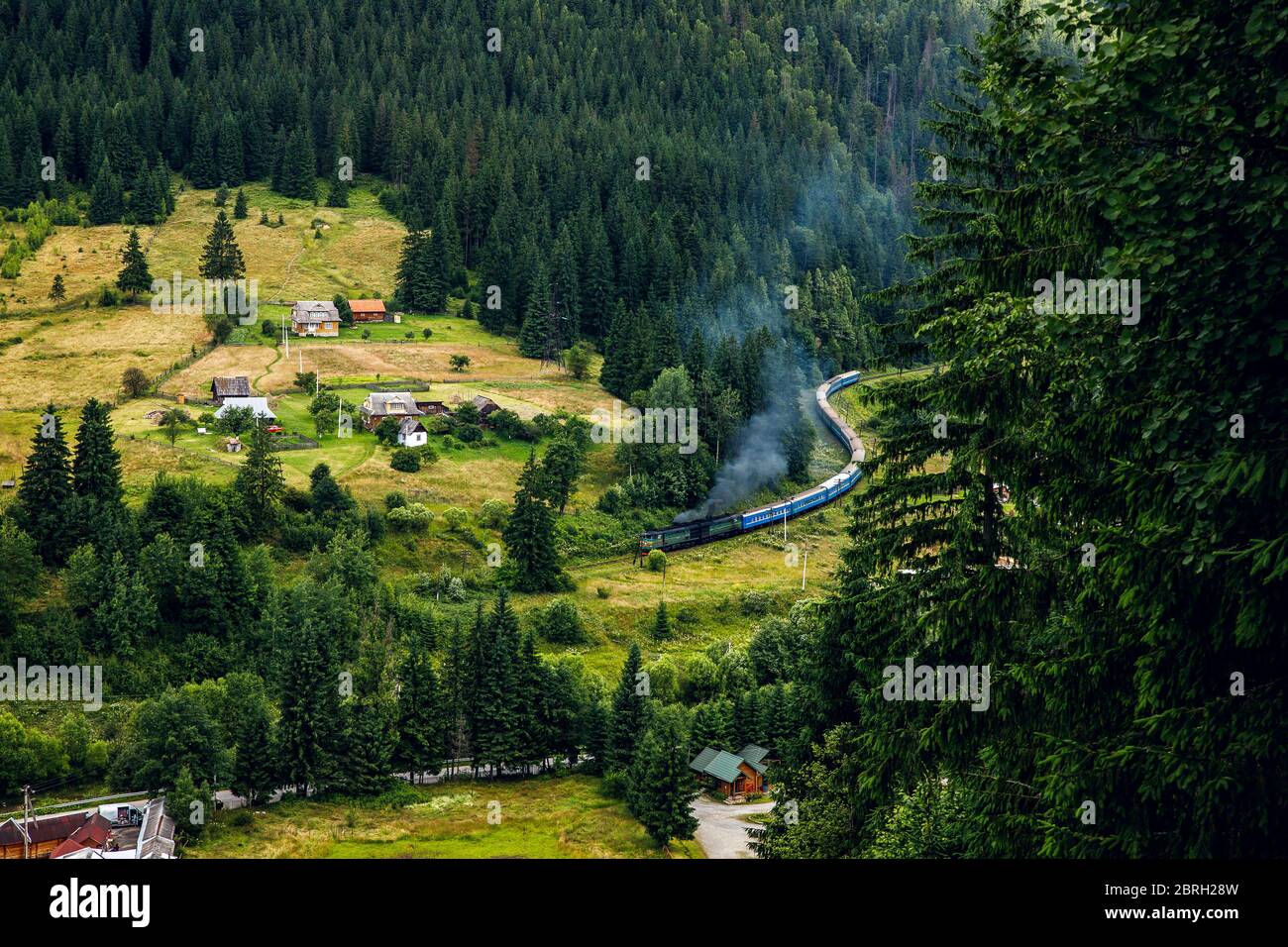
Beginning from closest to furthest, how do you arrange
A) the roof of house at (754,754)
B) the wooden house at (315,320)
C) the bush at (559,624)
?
the roof of house at (754,754), the bush at (559,624), the wooden house at (315,320)

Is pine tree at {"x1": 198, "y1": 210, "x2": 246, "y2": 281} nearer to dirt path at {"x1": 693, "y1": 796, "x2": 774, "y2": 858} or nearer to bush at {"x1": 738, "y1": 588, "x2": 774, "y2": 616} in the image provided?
bush at {"x1": 738, "y1": 588, "x2": 774, "y2": 616}

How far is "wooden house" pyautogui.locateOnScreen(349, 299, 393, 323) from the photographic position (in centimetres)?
12100

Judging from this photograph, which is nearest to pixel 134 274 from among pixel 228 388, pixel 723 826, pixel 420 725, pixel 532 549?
pixel 228 388

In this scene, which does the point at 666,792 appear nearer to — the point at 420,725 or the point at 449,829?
the point at 449,829

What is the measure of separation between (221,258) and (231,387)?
34.6 m

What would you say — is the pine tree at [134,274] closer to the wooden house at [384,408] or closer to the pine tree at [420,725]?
the wooden house at [384,408]

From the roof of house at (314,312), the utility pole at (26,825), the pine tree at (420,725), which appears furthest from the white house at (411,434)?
the utility pole at (26,825)

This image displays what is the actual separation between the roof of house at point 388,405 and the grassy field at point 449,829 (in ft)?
134

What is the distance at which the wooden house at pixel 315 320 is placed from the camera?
11506 cm

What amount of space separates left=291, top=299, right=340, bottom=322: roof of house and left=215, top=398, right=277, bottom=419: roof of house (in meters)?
25.0

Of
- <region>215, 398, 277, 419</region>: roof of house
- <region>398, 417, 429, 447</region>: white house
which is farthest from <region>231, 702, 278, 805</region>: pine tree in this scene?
<region>215, 398, 277, 419</region>: roof of house

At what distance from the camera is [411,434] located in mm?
91375

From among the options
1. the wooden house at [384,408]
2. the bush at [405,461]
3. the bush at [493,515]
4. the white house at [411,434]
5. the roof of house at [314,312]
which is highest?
the roof of house at [314,312]
